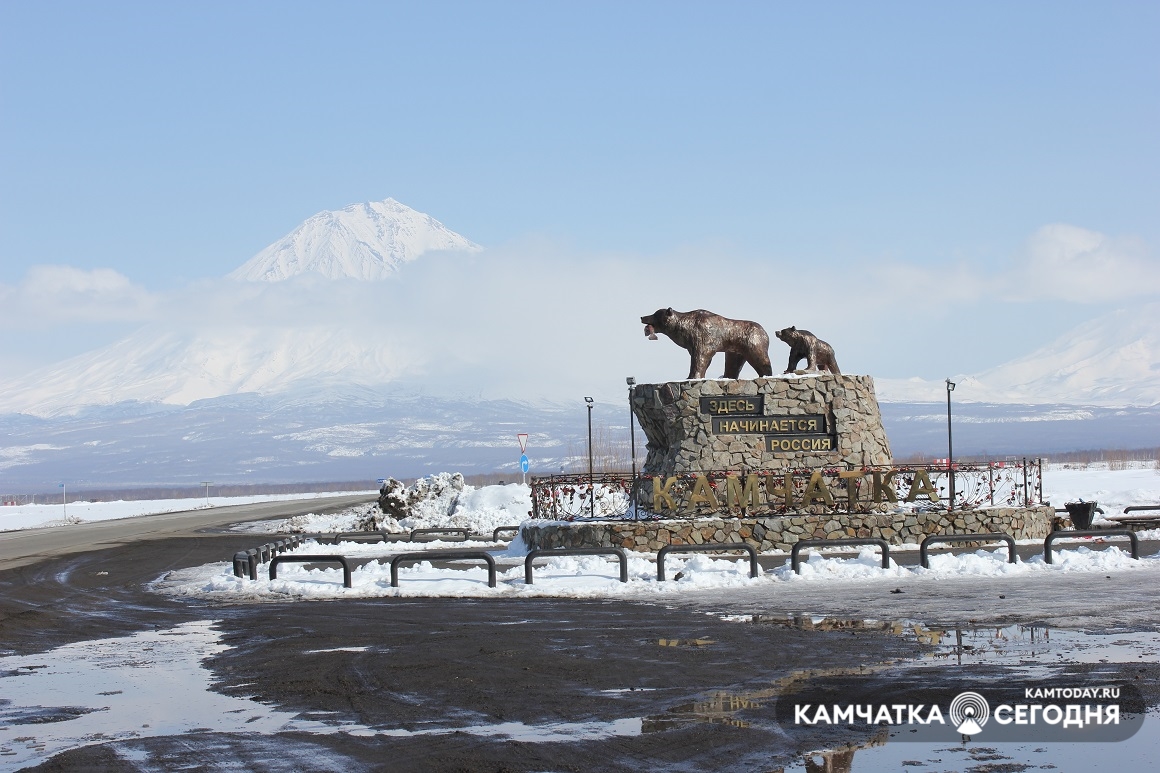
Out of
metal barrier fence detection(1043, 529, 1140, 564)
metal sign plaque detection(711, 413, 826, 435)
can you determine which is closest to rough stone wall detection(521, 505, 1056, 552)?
metal sign plaque detection(711, 413, 826, 435)

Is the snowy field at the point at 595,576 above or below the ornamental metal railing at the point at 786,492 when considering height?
below

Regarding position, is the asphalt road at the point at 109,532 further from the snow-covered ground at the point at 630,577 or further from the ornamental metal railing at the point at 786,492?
the ornamental metal railing at the point at 786,492

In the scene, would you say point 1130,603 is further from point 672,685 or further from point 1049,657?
point 672,685

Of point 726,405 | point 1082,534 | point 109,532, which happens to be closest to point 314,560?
point 726,405

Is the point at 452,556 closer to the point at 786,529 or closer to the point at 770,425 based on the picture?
the point at 786,529

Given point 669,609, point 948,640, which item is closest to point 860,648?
point 948,640

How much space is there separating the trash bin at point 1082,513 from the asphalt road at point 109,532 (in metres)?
23.4

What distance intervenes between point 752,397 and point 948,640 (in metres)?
14.5

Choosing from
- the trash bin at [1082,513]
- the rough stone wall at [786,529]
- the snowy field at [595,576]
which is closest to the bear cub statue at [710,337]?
the rough stone wall at [786,529]

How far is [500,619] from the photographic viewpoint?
16.2 m

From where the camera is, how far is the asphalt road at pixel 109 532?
33.8m

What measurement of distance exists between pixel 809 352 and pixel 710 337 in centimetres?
230

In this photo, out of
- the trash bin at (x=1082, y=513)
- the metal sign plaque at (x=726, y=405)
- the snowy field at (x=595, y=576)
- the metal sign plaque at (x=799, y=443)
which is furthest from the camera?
the metal sign plaque at (x=799, y=443)

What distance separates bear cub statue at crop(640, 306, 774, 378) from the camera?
28.2 metres
